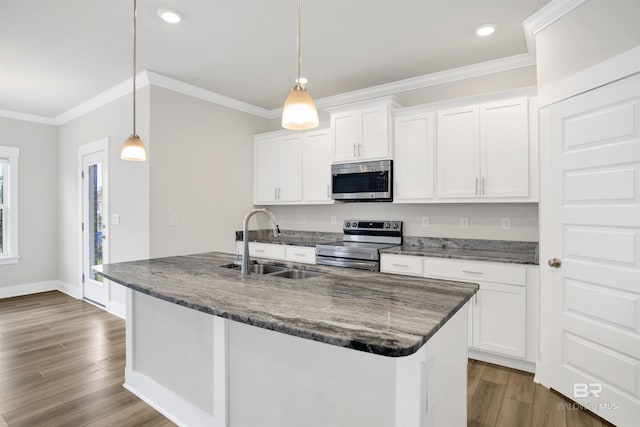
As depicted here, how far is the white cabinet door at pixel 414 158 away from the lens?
334 cm

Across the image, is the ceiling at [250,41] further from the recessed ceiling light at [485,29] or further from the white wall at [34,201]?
the white wall at [34,201]

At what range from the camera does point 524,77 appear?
10.4 feet

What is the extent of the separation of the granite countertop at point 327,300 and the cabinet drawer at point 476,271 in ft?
4.12

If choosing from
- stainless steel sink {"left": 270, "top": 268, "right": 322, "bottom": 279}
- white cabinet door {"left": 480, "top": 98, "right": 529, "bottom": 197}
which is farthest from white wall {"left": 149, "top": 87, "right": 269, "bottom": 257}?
white cabinet door {"left": 480, "top": 98, "right": 529, "bottom": 197}

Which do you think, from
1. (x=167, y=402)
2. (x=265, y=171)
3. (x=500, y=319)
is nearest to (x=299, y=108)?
(x=167, y=402)

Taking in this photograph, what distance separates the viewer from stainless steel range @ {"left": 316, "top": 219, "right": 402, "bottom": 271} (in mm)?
3357

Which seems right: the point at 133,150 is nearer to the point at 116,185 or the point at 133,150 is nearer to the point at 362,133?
the point at 116,185

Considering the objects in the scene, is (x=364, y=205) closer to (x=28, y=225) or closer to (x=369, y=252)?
(x=369, y=252)

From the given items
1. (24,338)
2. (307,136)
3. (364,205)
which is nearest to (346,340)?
(364,205)

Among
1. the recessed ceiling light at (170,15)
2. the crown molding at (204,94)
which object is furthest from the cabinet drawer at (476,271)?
the crown molding at (204,94)

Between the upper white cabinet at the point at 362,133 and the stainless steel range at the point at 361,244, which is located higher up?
the upper white cabinet at the point at 362,133

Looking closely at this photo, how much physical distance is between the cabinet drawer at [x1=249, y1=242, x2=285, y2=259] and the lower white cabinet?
1.91 meters

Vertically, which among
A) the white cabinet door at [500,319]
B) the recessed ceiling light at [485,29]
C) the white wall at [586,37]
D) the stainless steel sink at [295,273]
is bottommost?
the white cabinet door at [500,319]

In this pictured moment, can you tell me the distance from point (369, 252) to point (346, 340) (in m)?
2.39
